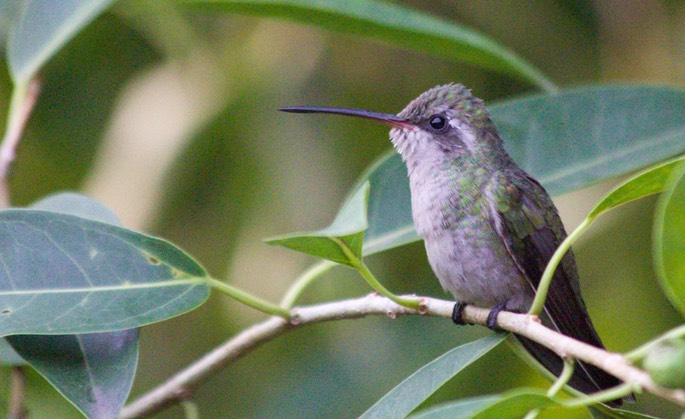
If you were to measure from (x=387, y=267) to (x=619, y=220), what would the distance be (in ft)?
4.03

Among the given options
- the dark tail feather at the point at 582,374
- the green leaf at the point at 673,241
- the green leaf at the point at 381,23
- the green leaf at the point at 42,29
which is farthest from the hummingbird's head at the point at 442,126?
the green leaf at the point at 673,241

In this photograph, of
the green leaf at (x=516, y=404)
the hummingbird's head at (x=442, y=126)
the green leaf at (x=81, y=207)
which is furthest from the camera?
the hummingbird's head at (x=442, y=126)

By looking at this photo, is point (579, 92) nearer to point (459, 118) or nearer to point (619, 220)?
point (459, 118)

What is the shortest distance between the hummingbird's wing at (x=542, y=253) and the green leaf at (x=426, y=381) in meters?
0.82

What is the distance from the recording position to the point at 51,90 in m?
4.86

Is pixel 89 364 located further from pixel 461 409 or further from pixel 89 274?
pixel 461 409

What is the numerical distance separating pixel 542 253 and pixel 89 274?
149cm

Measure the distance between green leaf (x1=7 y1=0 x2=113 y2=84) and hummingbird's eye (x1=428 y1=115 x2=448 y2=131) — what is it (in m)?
1.22

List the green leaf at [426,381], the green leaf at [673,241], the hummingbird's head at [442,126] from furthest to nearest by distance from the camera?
the hummingbird's head at [442,126] < the green leaf at [426,381] < the green leaf at [673,241]

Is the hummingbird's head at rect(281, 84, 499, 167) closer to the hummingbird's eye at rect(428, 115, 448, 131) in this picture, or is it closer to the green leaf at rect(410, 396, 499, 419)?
the hummingbird's eye at rect(428, 115, 448, 131)

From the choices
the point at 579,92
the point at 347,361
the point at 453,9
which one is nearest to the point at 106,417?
the point at 579,92

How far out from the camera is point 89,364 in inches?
82.0

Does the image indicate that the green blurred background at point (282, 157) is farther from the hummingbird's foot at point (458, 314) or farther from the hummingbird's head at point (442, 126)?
the hummingbird's foot at point (458, 314)

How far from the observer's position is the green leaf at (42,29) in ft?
9.39
